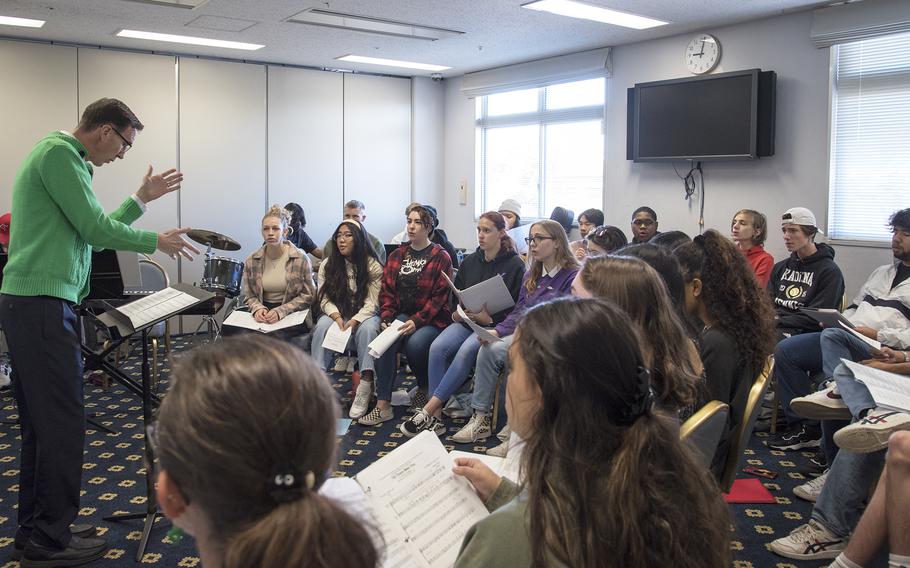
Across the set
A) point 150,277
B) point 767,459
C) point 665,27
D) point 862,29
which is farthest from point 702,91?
point 150,277

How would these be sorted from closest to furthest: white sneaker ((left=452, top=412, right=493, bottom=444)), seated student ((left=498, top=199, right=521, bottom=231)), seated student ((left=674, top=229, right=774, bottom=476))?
seated student ((left=674, top=229, right=774, bottom=476)) → white sneaker ((left=452, top=412, right=493, bottom=444)) → seated student ((left=498, top=199, right=521, bottom=231))

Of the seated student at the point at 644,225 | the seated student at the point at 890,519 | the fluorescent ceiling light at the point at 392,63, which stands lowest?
the seated student at the point at 890,519

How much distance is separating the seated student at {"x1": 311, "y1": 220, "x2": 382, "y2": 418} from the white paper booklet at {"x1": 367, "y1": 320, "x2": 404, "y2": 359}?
0.25 meters

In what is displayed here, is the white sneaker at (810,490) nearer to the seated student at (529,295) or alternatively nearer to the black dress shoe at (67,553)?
the seated student at (529,295)

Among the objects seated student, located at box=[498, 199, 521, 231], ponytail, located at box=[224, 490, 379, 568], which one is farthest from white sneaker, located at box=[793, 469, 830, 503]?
seated student, located at box=[498, 199, 521, 231]

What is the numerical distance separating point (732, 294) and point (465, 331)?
2.44m

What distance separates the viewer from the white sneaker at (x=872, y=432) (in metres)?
2.56

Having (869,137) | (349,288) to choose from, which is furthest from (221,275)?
(869,137)

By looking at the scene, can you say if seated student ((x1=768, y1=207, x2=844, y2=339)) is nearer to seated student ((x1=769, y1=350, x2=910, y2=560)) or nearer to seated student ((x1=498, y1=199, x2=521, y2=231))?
seated student ((x1=769, y1=350, x2=910, y2=560))

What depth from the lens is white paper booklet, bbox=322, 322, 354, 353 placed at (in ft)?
15.8

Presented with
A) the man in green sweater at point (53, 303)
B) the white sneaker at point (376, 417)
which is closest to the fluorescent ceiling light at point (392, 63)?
the white sneaker at point (376, 417)

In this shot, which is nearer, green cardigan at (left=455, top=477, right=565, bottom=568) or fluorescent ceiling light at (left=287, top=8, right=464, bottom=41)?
green cardigan at (left=455, top=477, right=565, bottom=568)

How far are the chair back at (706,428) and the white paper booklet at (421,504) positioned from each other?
2.21ft

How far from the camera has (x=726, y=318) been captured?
8.06 ft
